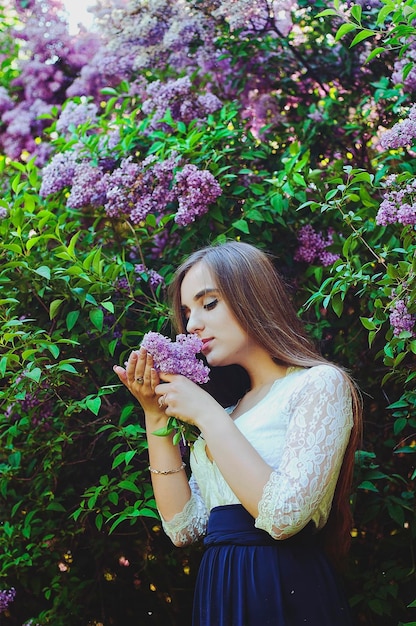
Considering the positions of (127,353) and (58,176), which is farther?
(58,176)

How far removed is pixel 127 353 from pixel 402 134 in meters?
1.01

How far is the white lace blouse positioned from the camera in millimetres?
1525

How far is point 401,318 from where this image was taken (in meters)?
1.82

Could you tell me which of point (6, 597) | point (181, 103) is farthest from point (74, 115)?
point (6, 597)

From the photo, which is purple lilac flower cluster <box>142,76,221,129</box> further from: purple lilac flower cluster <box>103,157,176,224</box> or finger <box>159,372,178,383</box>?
finger <box>159,372,178,383</box>

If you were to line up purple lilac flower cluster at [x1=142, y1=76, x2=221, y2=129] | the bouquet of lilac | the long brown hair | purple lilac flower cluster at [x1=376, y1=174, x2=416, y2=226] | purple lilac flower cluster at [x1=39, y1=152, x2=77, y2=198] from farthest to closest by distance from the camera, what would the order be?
purple lilac flower cluster at [x1=142, y1=76, x2=221, y2=129] < purple lilac flower cluster at [x1=39, y1=152, x2=77, y2=198] < purple lilac flower cluster at [x1=376, y1=174, x2=416, y2=226] < the long brown hair < the bouquet of lilac

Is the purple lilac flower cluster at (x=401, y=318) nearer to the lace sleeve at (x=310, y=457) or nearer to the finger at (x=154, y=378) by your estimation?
the lace sleeve at (x=310, y=457)

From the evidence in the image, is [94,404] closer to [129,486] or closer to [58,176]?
[129,486]

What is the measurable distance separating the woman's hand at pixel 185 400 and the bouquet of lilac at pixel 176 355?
0.02 meters

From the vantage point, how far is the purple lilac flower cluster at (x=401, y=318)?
5.95ft

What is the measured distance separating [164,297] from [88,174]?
518 mm

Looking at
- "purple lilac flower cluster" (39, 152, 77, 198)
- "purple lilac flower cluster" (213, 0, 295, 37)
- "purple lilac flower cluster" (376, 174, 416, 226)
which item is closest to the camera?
"purple lilac flower cluster" (376, 174, 416, 226)

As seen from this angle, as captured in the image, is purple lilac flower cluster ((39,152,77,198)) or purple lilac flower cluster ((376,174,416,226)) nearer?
purple lilac flower cluster ((376,174,416,226))

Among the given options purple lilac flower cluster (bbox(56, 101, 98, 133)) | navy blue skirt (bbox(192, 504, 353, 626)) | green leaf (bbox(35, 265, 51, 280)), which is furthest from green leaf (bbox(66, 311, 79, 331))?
purple lilac flower cluster (bbox(56, 101, 98, 133))
